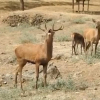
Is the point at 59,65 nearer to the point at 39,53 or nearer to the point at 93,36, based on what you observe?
the point at 93,36

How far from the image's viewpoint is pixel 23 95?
9344 millimetres

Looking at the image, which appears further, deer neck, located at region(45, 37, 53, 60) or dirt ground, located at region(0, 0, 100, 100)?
deer neck, located at region(45, 37, 53, 60)

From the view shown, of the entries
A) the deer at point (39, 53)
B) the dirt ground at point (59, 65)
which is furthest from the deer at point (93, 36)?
the deer at point (39, 53)

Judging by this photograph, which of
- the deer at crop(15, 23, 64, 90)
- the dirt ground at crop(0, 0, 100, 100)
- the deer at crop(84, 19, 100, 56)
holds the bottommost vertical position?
the dirt ground at crop(0, 0, 100, 100)

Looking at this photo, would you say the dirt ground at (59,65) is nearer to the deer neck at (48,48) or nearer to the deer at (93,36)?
the deer at (93,36)

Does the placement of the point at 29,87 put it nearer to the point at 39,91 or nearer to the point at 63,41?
the point at 39,91

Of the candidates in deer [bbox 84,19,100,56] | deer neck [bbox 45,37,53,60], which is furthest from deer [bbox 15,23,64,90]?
deer [bbox 84,19,100,56]

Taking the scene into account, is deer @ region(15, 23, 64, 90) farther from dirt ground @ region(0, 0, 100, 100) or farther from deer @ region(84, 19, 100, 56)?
deer @ region(84, 19, 100, 56)

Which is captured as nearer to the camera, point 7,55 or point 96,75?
point 96,75

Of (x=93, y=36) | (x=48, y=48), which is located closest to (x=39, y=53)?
(x=48, y=48)

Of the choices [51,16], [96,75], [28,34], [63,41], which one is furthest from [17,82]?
[51,16]

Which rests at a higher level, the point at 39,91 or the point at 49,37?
the point at 49,37

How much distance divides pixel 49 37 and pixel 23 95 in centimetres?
175

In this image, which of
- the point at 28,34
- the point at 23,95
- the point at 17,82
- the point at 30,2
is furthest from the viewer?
the point at 30,2
